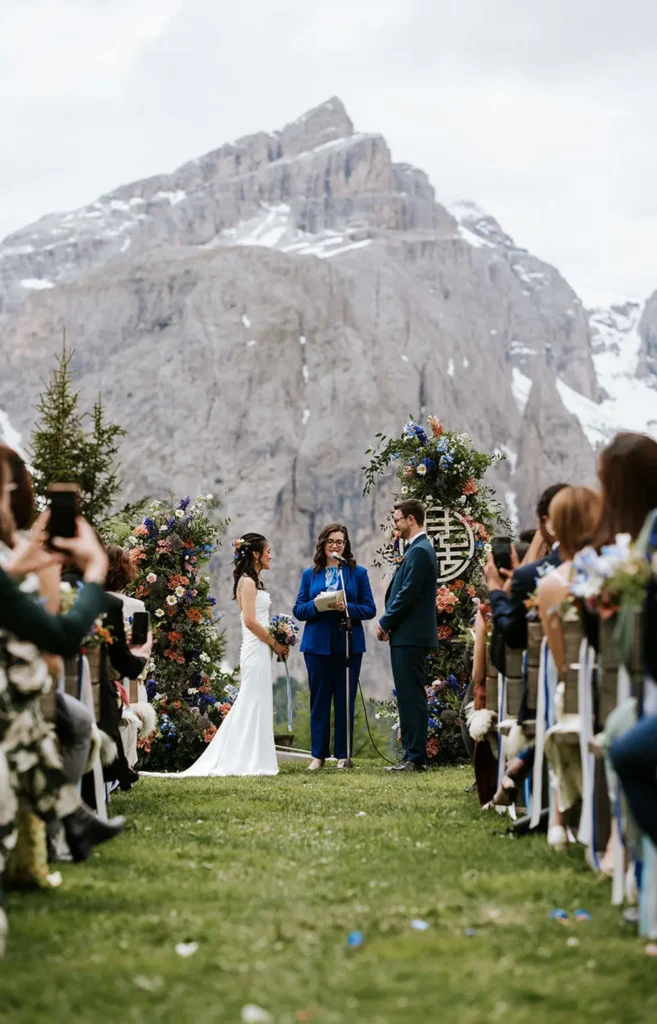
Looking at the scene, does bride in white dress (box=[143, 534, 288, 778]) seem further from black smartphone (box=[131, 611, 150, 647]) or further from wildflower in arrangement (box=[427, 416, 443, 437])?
black smartphone (box=[131, 611, 150, 647])

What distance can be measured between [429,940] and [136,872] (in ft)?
6.98

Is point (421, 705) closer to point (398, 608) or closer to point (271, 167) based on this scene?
point (398, 608)

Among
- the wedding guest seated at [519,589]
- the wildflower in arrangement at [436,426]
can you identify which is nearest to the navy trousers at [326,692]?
the wildflower in arrangement at [436,426]

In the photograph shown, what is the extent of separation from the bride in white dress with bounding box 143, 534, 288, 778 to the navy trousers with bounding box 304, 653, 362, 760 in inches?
16.0

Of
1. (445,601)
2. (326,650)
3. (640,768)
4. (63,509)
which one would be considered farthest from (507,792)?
(445,601)

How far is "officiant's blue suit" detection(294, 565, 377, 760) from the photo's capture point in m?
12.8

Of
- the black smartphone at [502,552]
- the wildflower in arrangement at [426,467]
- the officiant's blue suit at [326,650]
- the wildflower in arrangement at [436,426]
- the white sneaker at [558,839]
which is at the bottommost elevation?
the white sneaker at [558,839]

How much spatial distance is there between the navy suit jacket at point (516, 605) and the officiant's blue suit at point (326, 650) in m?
5.57

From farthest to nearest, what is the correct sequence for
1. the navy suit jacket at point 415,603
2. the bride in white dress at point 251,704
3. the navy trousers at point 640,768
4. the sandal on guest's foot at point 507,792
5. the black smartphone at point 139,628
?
1. the bride in white dress at point 251,704
2. the navy suit jacket at point 415,603
3. the black smartphone at point 139,628
4. the sandal on guest's foot at point 507,792
5. the navy trousers at point 640,768

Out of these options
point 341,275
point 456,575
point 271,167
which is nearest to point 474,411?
point 341,275

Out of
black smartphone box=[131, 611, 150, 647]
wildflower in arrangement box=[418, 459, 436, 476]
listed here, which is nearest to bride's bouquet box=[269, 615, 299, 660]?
wildflower in arrangement box=[418, 459, 436, 476]

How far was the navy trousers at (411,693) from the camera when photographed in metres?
11.9

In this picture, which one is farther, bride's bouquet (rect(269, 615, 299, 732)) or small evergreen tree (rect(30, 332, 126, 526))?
small evergreen tree (rect(30, 332, 126, 526))

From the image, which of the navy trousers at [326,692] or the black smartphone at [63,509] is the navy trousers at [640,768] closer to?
the black smartphone at [63,509]
